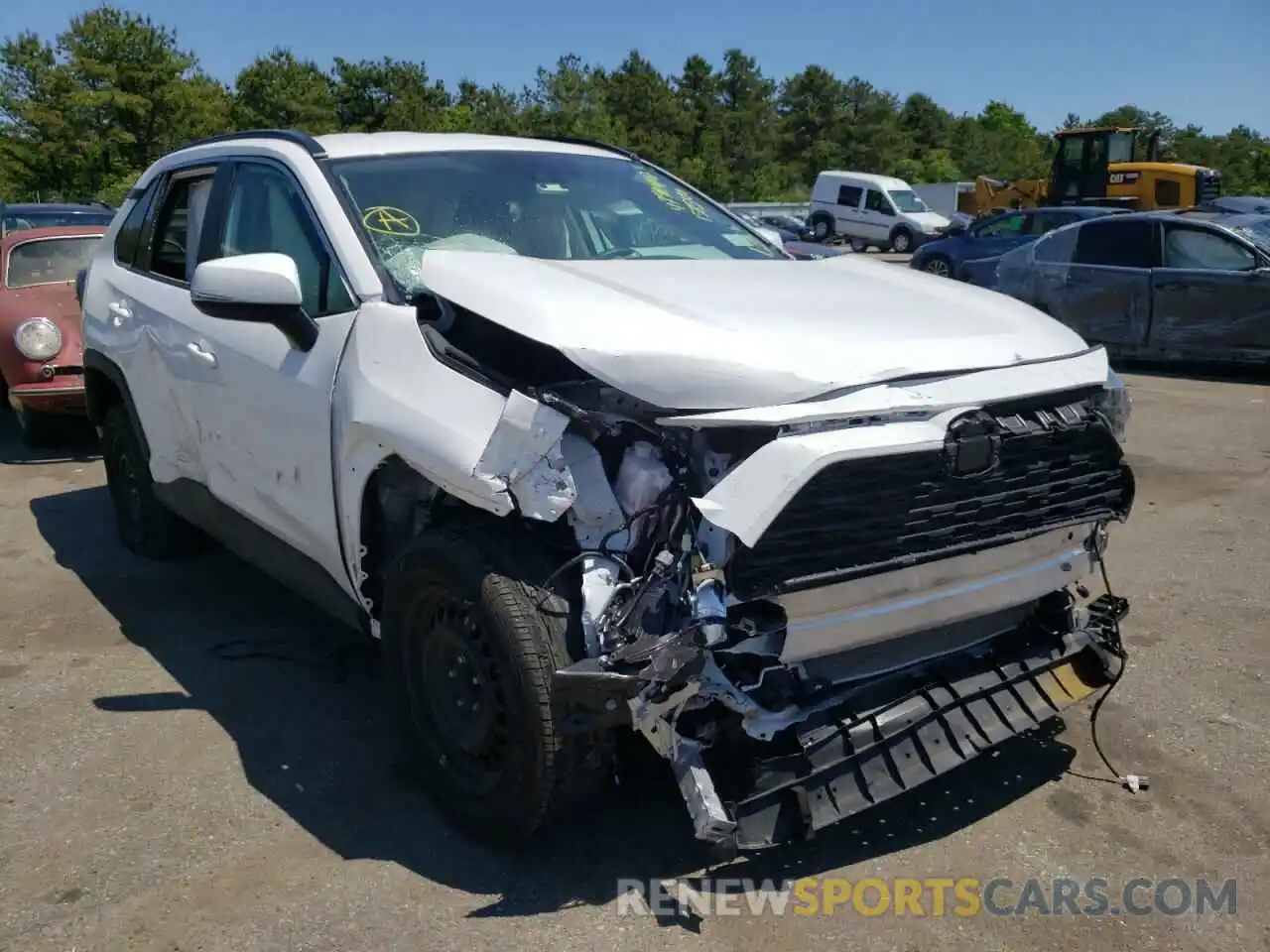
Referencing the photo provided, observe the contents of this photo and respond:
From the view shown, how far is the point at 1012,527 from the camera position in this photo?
2.94 metres

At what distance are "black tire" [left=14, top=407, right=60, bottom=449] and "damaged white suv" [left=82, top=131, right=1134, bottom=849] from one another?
490 cm

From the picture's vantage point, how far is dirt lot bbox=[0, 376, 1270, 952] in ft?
9.16

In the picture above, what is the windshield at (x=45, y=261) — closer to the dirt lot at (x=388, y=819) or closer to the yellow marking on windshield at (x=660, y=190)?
the dirt lot at (x=388, y=819)

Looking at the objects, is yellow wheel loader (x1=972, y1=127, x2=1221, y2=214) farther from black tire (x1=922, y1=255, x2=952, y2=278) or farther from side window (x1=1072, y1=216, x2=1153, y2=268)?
side window (x1=1072, y1=216, x2=1153, y2=268)

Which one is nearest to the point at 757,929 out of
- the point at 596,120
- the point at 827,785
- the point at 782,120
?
the point at 827,785

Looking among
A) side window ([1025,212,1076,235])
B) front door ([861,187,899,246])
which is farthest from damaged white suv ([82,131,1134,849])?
front door ([861,187,899,246])

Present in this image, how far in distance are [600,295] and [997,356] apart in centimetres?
106

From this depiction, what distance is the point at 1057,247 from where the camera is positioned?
12070mm

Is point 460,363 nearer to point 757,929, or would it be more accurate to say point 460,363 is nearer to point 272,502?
point 272,502

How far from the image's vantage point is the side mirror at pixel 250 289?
10.6 feet

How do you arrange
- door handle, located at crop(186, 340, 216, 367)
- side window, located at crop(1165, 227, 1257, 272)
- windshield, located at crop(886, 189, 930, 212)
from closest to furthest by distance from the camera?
door handle, located at crop(186, 340, 216, 367) < side window, located at crop(1165, 227, 1257, 272) < windshield, located at crop(886, 189, 930, 212)

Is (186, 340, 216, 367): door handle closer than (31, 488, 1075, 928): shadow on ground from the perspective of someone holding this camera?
No

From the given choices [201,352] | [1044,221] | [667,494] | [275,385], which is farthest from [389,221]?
[1044,221]

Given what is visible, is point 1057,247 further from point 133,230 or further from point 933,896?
point 933,896
